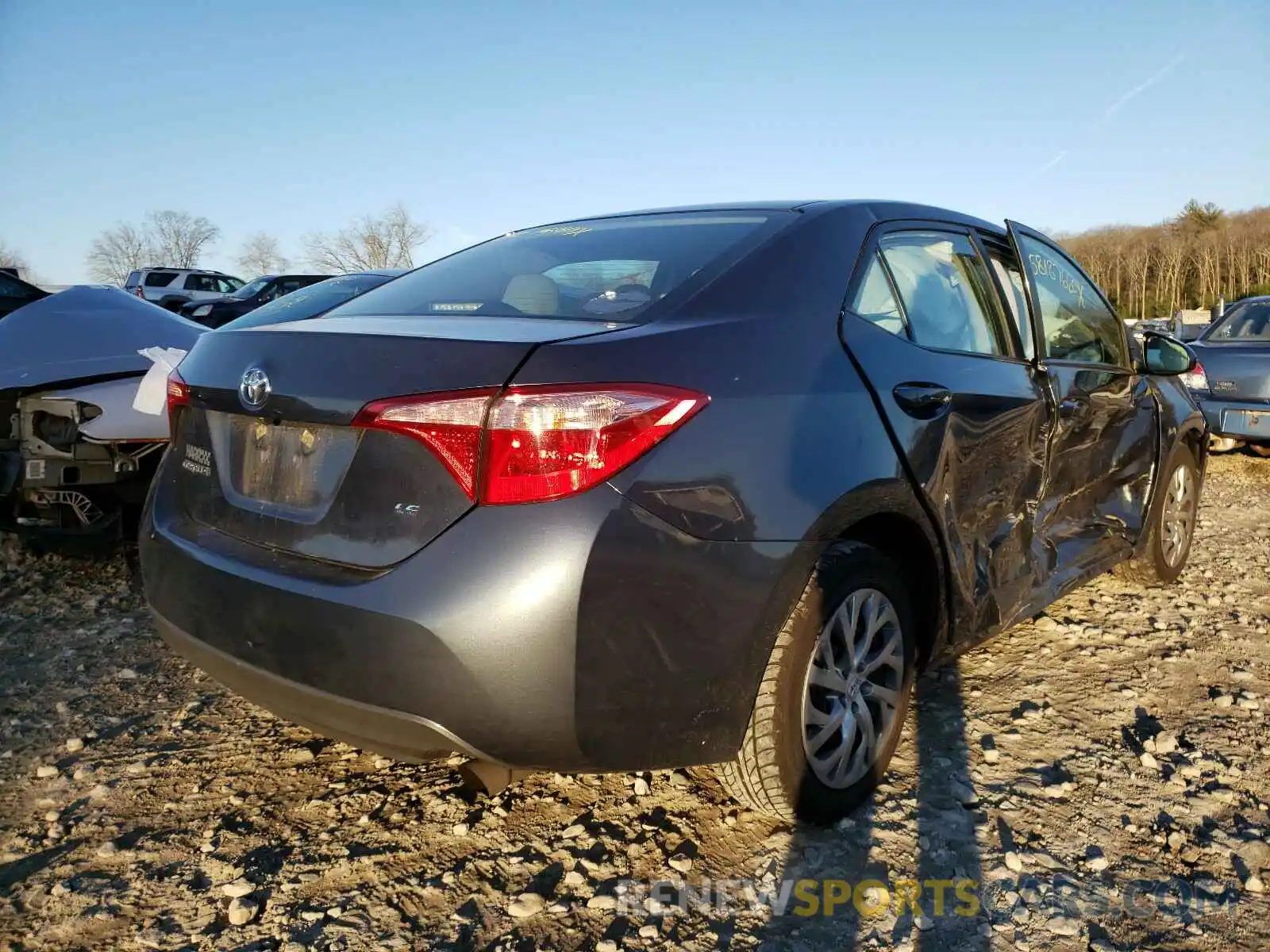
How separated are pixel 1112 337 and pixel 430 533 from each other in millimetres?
3162

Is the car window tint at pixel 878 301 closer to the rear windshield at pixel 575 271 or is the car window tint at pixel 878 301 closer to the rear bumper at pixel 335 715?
the rear windshield at pixel 575 271

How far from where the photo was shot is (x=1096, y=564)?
3471 mm

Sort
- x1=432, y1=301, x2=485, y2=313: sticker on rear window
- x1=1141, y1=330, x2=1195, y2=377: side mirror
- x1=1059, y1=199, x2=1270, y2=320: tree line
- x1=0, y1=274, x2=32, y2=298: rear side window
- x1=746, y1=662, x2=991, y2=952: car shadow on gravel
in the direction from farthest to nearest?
x1=1059, y1=199, x2=1270, y2=320: tree line, x1=0, y1=274, x2=32, y2=298: rear side window, x1=1141, y1=330, x2=1195, y2=377: side mirror, x1=432, y1=301, x2=485, y2=313: sticker on rear window, x1=746, y1=662, x2=991, y2=952: car shadow on gravel

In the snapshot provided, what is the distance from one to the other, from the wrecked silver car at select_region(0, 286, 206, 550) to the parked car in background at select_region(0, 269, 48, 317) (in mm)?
5476

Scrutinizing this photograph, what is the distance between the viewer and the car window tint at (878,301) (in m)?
2.34

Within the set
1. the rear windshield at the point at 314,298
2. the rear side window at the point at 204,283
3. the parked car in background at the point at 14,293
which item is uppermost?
the rear side window at the point at 204,283

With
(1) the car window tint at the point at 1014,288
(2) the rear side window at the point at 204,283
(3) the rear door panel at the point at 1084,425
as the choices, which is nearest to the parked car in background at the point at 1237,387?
(3) the rear door panel at the point at 1084,425

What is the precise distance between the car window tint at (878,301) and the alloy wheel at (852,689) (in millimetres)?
714

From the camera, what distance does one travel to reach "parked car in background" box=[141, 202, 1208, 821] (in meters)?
1.69

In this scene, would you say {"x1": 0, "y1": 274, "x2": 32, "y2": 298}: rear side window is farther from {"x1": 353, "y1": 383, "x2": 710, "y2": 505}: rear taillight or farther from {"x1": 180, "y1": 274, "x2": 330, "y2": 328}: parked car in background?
{"x1": 353, "y1": 383, "x2": 710, "y2": 505}: rear taillight

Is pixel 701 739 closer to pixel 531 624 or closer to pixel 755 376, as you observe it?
pixel 531 624

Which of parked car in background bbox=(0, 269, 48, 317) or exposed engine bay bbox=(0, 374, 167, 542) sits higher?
parked car in background bbox=(0, 269, 48, 317)

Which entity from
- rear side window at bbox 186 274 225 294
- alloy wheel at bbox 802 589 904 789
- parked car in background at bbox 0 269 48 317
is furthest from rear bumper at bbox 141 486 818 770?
rear side window at bbox 186 274 225 294

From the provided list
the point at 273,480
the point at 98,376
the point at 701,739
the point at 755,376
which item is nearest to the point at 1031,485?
the point at 755,376
